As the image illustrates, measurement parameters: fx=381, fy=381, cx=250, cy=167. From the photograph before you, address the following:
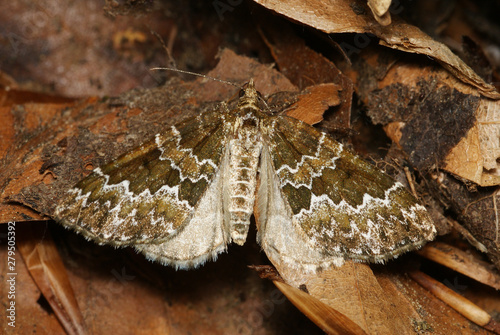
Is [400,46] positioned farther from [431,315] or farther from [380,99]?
[431,315]

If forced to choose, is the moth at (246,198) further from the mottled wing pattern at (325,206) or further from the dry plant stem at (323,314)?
the dry plant stem at (323,314)

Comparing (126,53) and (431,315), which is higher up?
(126,53)

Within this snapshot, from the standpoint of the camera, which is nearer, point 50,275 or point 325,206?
point 325,206

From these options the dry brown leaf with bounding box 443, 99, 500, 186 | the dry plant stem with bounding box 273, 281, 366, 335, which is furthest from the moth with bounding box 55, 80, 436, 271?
the dry brown leaf with bounding box 443, 99, 500, 186

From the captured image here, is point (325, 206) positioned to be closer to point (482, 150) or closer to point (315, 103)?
point (315, 103)

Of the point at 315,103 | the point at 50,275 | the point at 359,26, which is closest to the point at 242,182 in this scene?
the point at 315,103

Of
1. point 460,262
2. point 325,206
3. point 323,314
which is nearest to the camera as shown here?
point 323,314

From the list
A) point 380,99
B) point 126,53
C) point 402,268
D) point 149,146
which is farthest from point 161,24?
point 402,268
